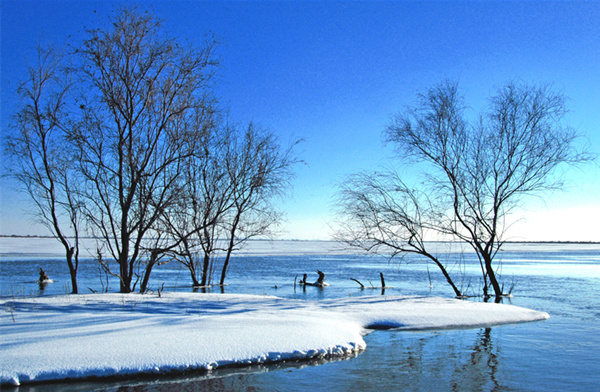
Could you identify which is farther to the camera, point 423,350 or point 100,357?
point 423,350

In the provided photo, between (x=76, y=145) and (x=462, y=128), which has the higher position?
(x=462, y=128)

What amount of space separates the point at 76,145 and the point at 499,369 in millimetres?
11904

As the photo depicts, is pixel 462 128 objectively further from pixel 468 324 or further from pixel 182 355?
pixel 182 355

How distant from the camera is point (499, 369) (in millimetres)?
7133

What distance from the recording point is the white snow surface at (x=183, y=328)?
6.24m

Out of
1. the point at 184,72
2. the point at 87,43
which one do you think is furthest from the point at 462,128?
the point at 87,43

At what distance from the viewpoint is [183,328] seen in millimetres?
7875

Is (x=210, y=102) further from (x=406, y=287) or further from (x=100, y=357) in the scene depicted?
(x=406, y=287)

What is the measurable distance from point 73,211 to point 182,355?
9.91m

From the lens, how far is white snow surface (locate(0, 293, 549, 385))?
624 cm

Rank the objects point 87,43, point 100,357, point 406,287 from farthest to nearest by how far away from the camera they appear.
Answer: point 406,287, point 87,43, point 100,357

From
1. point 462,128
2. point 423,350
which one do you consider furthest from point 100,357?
point 462,128

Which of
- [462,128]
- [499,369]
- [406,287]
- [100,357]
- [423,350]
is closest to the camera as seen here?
[100,357]

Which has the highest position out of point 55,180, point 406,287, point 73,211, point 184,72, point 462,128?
point 184,72
